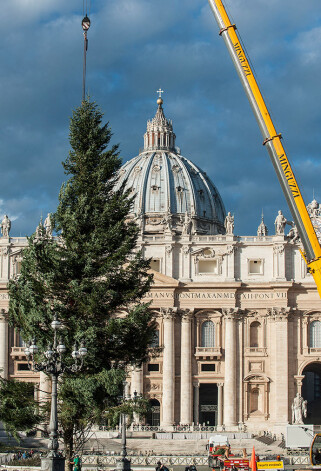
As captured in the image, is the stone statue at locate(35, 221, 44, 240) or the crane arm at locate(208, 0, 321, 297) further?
the stone statue at locate(35, 221, 44, 240)

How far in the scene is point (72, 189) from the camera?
42.3 m

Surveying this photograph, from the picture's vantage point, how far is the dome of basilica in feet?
419

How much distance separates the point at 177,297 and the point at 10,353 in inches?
650

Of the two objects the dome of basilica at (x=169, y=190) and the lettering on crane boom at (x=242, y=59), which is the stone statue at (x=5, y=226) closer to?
the dome of basilica at (x=169, y=190)

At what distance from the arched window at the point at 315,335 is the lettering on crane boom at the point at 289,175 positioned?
2114 inches

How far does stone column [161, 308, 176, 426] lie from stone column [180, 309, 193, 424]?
917mm

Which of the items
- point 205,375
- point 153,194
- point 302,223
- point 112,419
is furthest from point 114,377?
point 153,194

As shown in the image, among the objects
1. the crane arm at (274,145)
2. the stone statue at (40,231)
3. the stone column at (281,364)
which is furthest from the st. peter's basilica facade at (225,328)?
the crane arm at (274,145)

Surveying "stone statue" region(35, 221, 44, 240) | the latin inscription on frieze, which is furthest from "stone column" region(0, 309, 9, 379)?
"stone statue" region(35, 221, 44, 240)

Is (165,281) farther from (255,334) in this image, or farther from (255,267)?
(255,334)

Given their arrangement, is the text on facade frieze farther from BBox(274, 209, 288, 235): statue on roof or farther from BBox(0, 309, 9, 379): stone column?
BBox(0, 309, 9, 379): stone column

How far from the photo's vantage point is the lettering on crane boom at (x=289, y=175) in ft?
117

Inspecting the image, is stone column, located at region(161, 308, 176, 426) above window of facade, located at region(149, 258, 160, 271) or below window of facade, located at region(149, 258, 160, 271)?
below

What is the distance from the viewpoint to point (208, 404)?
297ft
